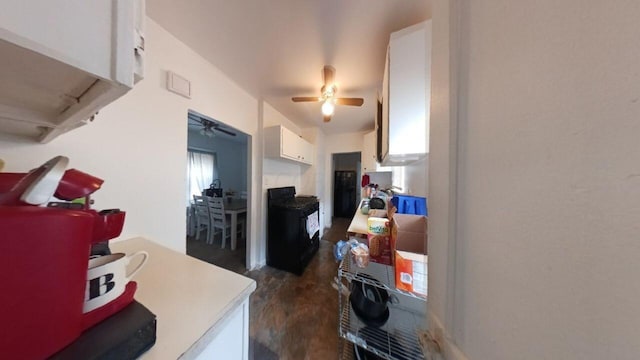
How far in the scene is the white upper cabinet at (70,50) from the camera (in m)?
0.26

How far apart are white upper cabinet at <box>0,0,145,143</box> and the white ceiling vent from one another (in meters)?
0.96

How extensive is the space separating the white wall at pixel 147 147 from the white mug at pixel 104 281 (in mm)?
802

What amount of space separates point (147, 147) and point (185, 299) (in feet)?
3.55

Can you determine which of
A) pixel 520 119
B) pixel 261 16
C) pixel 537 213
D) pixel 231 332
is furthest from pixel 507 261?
pixel 261 16

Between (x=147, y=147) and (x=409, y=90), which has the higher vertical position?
(x=409, y=90)

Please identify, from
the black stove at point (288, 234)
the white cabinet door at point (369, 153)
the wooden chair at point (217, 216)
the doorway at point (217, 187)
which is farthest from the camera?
the white cabinet door at point (369, 153)

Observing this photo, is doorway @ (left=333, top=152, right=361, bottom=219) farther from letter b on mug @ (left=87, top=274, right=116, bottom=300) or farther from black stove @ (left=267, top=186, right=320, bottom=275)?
letter b on mug @ (left=87, top=274, right=116, bottom=300)

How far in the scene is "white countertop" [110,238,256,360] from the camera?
44cm

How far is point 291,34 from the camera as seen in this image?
129 centimetres

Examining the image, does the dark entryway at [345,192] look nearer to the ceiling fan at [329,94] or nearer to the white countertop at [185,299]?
the ceiling fan at [329,94]

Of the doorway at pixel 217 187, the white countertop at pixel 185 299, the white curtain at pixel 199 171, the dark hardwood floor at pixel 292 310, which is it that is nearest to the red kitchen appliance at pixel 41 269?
the white countertop at pixel 185 299

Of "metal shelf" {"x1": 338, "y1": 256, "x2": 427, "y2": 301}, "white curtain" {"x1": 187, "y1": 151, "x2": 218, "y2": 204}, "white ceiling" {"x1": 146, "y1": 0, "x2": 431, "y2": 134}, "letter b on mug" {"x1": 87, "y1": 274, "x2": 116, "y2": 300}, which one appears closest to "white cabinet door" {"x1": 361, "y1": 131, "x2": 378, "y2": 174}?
"white ceiling" {"x1": 146, "y1": 0, "x2": 431, "y2": 134}

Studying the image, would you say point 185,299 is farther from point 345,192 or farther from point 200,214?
point 345,192

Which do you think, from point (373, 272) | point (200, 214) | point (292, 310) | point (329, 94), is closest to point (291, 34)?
point (329, 94)
